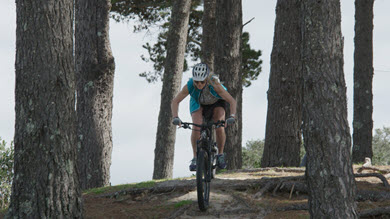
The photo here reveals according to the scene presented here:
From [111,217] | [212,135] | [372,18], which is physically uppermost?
[372,18]

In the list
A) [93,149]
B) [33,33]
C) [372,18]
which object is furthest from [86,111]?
[372,18]

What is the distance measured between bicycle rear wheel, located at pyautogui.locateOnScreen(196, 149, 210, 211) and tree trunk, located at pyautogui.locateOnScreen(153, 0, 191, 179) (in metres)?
7.74

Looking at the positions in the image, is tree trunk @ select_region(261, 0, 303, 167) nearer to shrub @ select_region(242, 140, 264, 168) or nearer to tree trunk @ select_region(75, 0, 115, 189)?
tree trunk @ select_region(75, 0, 115, 189)

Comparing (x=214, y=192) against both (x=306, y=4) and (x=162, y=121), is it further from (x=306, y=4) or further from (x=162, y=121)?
(x=162, y=121)

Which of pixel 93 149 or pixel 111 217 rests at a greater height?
pixel 93 149

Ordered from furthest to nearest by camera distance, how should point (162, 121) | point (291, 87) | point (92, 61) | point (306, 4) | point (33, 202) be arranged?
point (162, 121) → point (291, 87) → point (92, 61) → point (33, 202) → point (306, 4)

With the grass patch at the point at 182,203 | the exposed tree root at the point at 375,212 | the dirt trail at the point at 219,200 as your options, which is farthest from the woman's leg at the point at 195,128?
the exposed tree root at the point at 375,212

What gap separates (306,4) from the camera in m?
5.81

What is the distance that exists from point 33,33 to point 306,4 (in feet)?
11.9

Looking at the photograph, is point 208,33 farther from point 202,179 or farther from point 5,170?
point 202,179

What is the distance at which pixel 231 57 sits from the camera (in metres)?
11.4

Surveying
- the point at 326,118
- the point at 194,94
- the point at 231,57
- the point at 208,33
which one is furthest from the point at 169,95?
the point at 326,118

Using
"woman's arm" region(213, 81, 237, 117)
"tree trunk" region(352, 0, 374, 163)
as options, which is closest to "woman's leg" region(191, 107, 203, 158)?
"woman's arm" region(213, 81, 237, 117)

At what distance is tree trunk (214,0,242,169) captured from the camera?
11375mm
